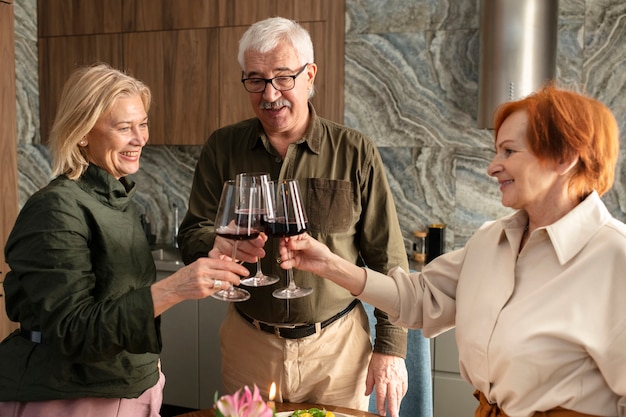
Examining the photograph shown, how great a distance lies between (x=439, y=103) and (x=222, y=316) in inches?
63.4

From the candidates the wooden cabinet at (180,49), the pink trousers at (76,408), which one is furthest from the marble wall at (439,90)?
the pink trousers at (76,408)

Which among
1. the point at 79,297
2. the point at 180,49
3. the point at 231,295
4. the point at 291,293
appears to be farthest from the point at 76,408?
the point at 180,49

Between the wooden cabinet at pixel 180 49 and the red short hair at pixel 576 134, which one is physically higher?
the wooden cabinet at pixel 180 49

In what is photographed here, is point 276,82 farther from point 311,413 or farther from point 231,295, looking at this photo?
point 311,413

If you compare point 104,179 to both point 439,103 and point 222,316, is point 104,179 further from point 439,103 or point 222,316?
point 439,103

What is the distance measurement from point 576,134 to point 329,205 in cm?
82

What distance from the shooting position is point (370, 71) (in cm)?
371

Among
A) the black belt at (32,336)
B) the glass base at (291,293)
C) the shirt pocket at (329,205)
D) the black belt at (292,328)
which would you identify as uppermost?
the shirt pocket at (329,205)

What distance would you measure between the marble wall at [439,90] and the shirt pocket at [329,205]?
1640 millimetres

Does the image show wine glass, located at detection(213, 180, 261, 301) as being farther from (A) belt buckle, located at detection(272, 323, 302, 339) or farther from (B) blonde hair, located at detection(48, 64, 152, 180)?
(A) belt buckle, located at detection(272, 323, 302, 339)

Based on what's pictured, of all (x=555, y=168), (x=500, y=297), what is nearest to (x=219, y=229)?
(x=500, y=297)

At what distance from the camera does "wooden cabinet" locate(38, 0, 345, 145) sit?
3.72 metres

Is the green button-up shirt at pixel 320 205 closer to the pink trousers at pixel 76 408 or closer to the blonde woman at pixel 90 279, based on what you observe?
the blonde woman at pixel 90 279

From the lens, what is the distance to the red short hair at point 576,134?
1.48m
